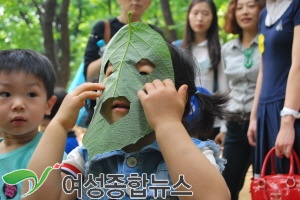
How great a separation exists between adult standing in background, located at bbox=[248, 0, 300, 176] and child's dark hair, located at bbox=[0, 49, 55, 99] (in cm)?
121

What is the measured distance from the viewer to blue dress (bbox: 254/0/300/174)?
2936mm

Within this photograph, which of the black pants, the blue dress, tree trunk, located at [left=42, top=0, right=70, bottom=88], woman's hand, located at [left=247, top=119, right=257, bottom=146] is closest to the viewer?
the blue dress

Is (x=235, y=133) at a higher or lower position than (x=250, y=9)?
lower

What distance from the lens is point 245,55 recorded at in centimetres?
388

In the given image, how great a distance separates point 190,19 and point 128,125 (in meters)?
2.72

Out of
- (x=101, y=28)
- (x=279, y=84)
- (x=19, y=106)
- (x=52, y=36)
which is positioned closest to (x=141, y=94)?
(x=19, y=106)

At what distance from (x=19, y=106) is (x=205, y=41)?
7.32ft

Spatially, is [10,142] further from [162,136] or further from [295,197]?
[295,197]

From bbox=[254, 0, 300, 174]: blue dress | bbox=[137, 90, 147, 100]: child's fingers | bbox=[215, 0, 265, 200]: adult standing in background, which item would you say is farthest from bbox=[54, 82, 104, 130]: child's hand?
bbox=[215, 0, 265, 200]: adult standing in background

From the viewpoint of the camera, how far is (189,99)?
2.11 metres

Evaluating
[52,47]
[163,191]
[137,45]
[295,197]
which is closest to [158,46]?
[137,45]

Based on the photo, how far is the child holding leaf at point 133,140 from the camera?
64.2 inches

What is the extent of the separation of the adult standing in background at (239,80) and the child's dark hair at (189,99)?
1370 millimetres

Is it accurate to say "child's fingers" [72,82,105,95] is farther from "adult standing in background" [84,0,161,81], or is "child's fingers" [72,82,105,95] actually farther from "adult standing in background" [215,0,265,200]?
"adult standing in background" [215,0,265,200]
